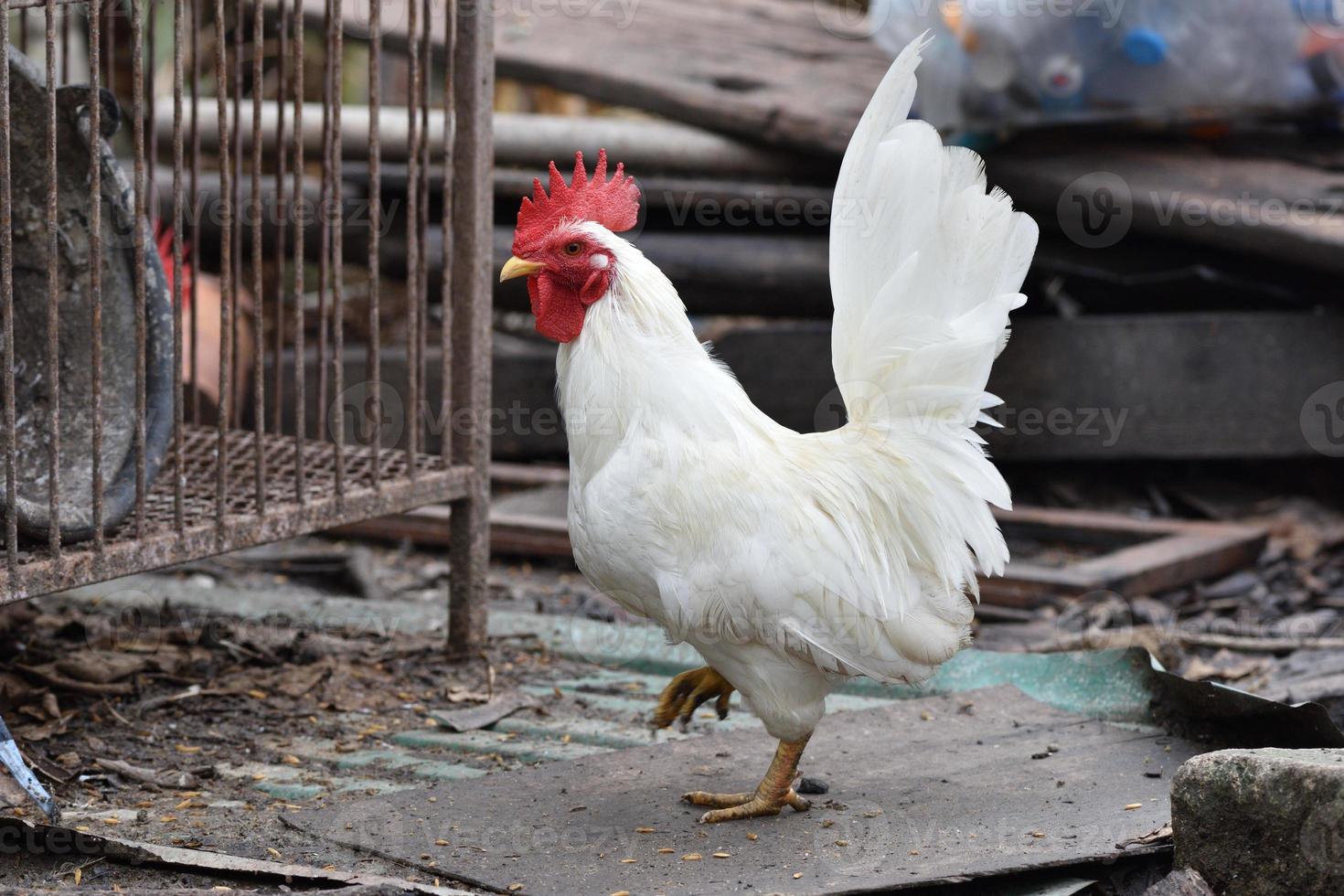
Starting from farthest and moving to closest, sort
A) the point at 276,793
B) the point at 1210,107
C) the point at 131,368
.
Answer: the point at 1210,107 → the point at 131,368 → the point at 276,793

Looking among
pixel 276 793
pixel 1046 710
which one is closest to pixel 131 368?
pixel 276 793

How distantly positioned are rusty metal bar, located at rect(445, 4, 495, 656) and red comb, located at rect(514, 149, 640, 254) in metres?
1.14

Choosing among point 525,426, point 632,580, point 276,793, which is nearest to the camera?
point 632,580

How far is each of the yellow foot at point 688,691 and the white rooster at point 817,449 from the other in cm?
27

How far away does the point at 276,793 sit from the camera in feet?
12.4

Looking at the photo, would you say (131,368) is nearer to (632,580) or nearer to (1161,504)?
(632,580)

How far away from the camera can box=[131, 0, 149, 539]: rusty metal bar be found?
3543 mm

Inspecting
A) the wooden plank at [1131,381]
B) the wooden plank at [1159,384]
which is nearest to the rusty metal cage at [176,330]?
the wooden plank at [1131,381]

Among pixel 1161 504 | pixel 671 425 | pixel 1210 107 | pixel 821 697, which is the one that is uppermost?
pixel 1210 107

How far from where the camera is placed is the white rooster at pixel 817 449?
10.8 ft

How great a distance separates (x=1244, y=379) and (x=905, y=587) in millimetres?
4301

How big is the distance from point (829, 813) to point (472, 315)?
2201 millimetres

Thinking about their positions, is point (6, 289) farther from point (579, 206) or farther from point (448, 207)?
point (448, 207)

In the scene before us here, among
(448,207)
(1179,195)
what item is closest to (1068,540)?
(1179,195)
